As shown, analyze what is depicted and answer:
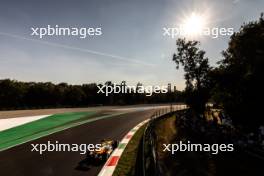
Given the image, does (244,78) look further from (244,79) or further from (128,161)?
(128,161)

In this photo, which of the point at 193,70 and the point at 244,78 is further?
the point at 193,70

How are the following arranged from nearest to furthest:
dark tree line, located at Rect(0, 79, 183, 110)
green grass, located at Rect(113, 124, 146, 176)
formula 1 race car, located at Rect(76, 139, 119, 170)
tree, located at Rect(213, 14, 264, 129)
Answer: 1. green grass, located at Rect(113, 124, 146, 176)
2. formula 1 race car, located at Rect(76, 139, 119, 170)
3. tree, located at Rect(213, 14, 264, 129)
4. dark tree line, located at Rect(0, 79, 183, 110)

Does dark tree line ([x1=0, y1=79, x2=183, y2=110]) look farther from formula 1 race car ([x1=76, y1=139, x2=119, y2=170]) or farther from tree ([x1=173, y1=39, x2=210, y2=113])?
formula 1 race car ([x1=76, y1=139, x2=119, y2=170])

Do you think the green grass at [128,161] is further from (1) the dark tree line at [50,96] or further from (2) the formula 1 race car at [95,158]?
(1) the dark tree line at [50,96]

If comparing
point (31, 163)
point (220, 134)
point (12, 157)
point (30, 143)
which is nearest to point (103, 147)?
point (31, 163)

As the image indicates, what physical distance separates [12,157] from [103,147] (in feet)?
14.1

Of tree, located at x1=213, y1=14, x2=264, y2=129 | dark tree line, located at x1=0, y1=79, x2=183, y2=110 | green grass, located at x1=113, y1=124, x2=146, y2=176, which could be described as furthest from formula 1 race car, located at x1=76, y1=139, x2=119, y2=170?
dark tree line, located at x1=0, y1=79, x2=183, y2=110

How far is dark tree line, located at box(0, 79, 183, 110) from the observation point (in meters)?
69.2

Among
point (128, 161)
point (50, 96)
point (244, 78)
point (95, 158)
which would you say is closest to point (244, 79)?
point (244, 78)

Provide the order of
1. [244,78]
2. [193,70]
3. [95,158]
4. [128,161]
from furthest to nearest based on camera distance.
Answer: [193,70] → [244,78] → [128,161] → [95,158]

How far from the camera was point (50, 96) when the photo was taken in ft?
258

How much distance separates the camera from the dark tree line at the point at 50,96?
2724 inches

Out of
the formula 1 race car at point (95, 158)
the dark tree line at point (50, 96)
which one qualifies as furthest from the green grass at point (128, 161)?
the dark tree line at point (50, 96)

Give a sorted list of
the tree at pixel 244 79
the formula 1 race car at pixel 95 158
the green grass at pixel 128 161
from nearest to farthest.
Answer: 1. the green grass at pixel 128 161
2. the formula 1 race car at pixel 95 158
3. the tree at pixel 244 79
